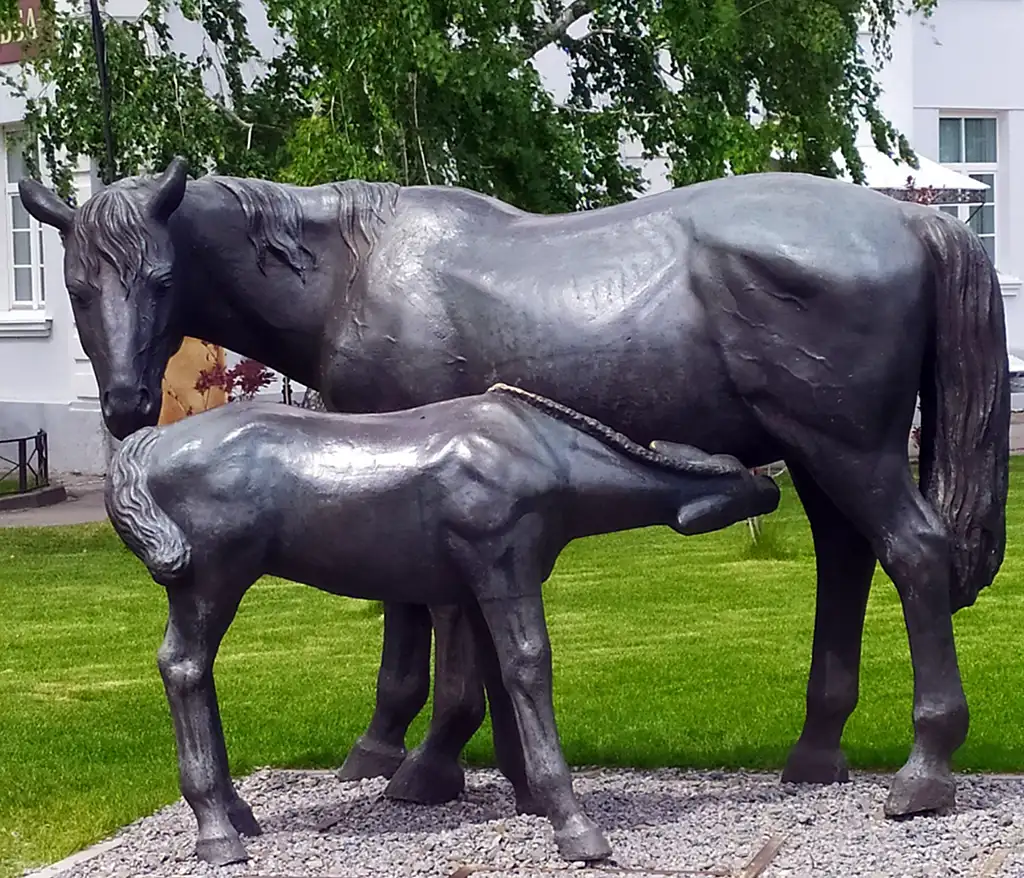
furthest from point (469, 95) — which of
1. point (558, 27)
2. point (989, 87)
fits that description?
point (989, 87)

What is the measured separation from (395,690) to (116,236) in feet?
6.09

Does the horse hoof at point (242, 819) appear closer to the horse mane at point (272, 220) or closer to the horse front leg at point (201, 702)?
the horse front leg at point (201, 702)

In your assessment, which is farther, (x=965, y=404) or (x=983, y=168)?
(x=983, y=168)

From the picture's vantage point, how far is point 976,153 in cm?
2316

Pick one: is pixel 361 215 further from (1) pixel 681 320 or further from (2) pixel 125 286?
(1) pixel 681 320

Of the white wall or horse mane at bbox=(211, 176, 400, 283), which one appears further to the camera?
the white wall

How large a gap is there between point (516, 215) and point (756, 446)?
40.7 inches

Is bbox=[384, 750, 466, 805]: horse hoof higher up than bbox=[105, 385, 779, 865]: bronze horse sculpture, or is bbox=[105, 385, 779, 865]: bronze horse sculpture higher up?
bbox=[105, 385, 779, 865]: bronze horse sculpture

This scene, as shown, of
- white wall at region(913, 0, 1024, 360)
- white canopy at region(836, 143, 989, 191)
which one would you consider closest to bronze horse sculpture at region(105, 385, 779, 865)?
white canopy at region(836, 143, 989, 191)

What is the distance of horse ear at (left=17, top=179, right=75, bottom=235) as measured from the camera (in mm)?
5098

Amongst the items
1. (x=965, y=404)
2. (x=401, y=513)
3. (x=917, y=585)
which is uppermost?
(x=965, y=404)

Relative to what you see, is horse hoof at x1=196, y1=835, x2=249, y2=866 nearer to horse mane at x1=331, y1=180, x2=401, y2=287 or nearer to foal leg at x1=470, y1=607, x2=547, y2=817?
foal leg at x1=470, y1=607, x2=547, y2=817

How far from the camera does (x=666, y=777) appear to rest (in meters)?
A: 6.34

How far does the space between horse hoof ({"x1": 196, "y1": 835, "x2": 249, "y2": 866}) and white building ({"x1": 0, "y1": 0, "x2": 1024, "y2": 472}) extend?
507 inches
